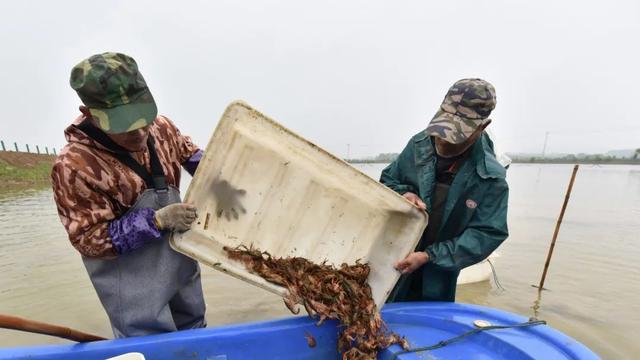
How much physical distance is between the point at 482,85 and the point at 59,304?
21.9ft

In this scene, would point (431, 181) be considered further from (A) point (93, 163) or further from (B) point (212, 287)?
(B) point (212, 287)

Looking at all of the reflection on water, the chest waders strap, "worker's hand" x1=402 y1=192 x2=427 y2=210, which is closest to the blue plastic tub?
"worker's hand" x1=402 y1=192 x2=427 y2=210

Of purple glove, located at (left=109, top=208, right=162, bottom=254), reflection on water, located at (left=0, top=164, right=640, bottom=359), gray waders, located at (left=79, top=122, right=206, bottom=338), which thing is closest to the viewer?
purple glove, located at (left=109, top=208, right=162, bottom=254)

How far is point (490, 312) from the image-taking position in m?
2.25

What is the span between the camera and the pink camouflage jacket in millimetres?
1625

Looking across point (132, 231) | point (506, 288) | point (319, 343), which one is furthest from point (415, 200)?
point (506, 288)

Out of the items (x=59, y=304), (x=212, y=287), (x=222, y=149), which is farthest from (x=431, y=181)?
(x=59, y=304)

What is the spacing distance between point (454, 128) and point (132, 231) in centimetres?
178

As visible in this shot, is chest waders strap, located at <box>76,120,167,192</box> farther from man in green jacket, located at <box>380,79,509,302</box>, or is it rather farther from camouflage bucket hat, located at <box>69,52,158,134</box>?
man in green jacket, located at <box>380,79,509,302</box>

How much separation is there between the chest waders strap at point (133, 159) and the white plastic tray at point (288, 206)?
6.8 inches

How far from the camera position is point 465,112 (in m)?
2.05

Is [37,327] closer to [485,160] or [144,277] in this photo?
[144,277]

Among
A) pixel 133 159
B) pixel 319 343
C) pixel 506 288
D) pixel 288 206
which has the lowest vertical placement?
pixel 506 288

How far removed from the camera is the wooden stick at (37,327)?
1.57m
